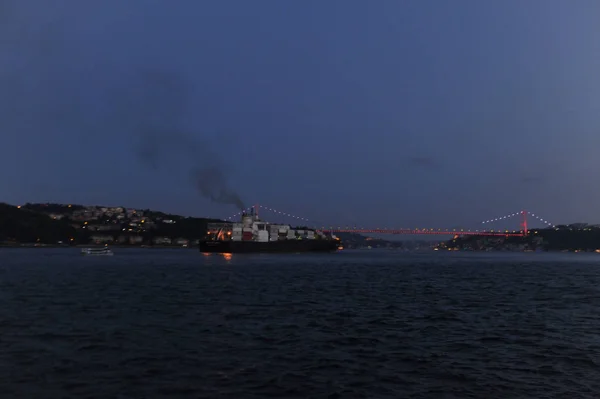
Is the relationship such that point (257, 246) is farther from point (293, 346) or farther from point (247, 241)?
point (293, 346)

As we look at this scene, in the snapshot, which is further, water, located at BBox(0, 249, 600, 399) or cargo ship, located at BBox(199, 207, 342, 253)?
cargo ship, located at BBox(199, 207, 342, 253)

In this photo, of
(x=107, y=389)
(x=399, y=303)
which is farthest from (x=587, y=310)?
(x=107, y=389)

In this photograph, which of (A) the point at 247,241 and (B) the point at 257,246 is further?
(B) the point at 257,246

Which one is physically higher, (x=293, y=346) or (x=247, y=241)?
(x=247, y=241)

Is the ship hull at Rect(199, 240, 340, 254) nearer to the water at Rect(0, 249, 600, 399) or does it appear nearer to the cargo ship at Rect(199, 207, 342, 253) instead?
the cargo ship at Rect(199, 207, 342, 253)

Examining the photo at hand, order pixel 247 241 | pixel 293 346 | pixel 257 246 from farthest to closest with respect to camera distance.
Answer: pixel 257 246, pixel 247 241, pixel 293 346

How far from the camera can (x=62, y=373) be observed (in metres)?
15.1

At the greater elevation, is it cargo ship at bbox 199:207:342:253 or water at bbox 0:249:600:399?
cargo ship at bbox 199:207:342:253

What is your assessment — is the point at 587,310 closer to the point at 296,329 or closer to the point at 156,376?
the point at 296,329

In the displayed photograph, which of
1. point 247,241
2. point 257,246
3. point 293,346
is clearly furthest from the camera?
point 257,246

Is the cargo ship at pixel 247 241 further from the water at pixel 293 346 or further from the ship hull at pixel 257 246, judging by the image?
the water at pixel 293 346

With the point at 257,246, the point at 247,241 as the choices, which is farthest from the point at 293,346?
the point at 257,246

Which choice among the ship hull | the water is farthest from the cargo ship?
the water

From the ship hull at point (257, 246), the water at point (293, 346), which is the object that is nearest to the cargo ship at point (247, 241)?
the ship hull at point (257, 246)
